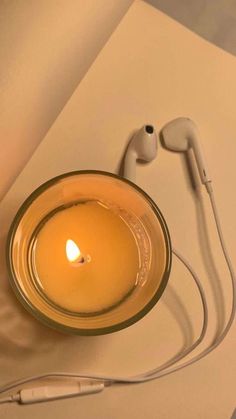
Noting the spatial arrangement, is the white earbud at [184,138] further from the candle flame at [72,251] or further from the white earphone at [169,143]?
the candle flame at [72,251]

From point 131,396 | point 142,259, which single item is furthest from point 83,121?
point 131,396

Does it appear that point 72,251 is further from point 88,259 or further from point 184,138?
point 184,138

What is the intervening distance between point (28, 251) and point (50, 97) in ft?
0.47

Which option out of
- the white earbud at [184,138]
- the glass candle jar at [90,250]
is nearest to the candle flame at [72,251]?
the glass candle jar at [90,250]

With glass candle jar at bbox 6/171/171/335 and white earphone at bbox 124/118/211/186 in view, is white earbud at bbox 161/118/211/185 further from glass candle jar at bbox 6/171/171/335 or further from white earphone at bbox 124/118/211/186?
glass candle jar at bbox 6/171/171/335

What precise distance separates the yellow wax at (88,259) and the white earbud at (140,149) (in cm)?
5

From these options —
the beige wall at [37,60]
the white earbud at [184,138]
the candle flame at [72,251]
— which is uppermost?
the white earbud at [184,138]

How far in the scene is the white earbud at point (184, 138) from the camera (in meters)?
0.53

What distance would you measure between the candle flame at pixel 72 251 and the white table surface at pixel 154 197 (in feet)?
0.23

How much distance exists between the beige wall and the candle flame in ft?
0.28

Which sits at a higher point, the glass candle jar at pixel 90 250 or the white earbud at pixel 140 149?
the white earbud at pixel 140 149

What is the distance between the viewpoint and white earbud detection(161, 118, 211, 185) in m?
0.53

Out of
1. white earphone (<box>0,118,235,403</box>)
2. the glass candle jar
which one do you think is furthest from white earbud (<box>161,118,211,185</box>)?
the glass candle jar

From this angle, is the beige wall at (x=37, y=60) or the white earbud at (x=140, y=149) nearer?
the beige wall at (x=37, y=60)
